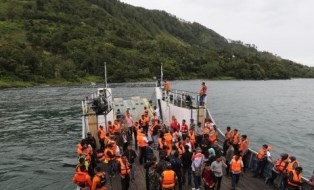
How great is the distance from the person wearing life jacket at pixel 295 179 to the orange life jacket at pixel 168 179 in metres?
4.14

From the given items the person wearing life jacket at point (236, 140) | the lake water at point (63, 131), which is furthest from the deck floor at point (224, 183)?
the lake water at point (63, 131)

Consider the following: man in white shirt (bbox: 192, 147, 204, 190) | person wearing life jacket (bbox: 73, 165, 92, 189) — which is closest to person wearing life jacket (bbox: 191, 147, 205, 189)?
man in white shirt (bbox: 192, 147, 204, 190)

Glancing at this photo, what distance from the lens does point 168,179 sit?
33.7ft

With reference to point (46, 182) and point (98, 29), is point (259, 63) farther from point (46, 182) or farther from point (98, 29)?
point (46, 182)

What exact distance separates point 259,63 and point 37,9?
128 metres

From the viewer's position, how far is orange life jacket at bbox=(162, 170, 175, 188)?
1029cm

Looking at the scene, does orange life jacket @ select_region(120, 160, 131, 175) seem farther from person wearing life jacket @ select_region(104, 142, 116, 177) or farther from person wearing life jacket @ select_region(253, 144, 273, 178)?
person wearing life jacket @ select_region(253, 144, 273, 178)

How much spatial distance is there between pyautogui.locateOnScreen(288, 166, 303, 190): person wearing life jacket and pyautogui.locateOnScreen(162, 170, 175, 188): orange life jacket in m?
4.14

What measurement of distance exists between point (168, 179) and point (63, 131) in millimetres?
31081

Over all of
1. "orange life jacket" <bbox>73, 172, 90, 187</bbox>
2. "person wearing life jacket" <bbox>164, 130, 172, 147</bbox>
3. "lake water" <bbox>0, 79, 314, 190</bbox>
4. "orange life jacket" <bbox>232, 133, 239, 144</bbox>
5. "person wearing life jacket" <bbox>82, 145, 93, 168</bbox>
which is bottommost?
"lake water" <bbox>0, 79, 314, 190</bbox>

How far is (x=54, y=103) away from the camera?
2478 inches

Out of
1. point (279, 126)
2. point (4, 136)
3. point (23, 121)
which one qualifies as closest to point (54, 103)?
point (23, 121)

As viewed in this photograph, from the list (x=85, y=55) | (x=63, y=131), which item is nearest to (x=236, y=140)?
(x=63, y=131)

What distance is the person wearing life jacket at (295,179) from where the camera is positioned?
11062 millimetres
